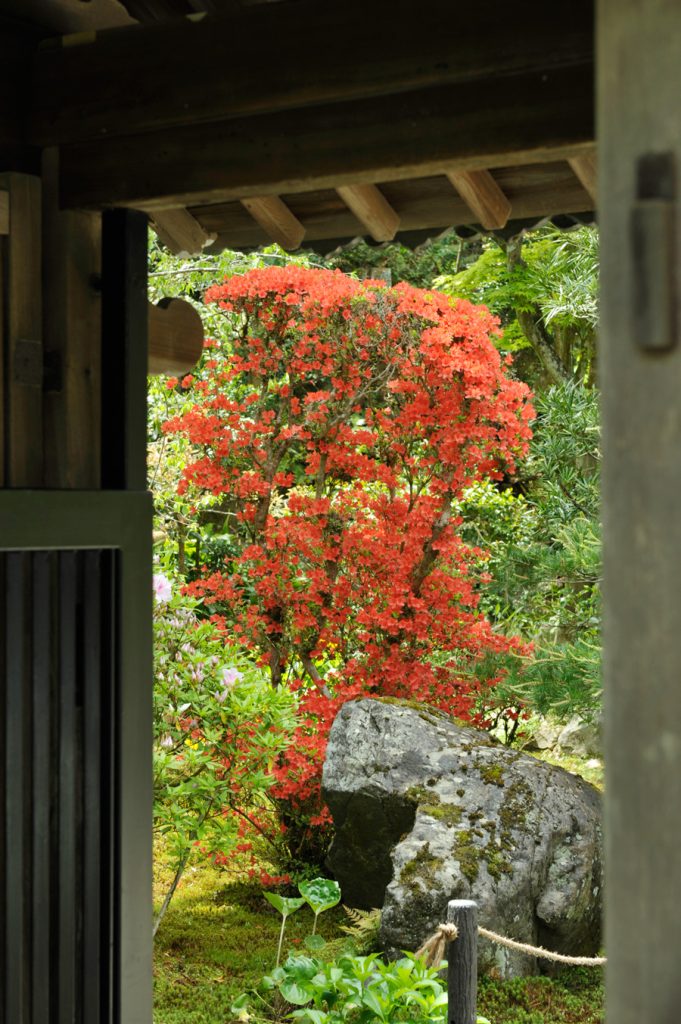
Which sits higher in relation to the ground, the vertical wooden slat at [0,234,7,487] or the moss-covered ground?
the vertical wooden slat at [0,234,7,487]

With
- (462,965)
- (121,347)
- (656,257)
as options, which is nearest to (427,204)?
(121,347)

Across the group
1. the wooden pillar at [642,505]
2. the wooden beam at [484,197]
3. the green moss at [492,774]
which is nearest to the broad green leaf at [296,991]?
the green moss at [492,774]

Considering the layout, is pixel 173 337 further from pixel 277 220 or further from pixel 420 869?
pixel 420 869

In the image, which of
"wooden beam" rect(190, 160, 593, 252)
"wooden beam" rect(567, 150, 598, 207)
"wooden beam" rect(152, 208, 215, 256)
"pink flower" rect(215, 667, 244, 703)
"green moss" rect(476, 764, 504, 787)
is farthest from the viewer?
"green moss" rect(476, 764, 504, 787)

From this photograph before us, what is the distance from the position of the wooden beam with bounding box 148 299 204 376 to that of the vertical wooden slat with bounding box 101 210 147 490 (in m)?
0.12

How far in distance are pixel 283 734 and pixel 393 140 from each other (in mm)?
3400

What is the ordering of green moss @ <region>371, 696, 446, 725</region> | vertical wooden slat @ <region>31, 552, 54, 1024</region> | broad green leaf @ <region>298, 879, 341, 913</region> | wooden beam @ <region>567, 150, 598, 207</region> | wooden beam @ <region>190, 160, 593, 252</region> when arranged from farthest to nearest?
green moss @ <region>371, 696, 446, 725</region> < broad green leaf @ <region>298, 879, 341, 913</region> < wooden beam @ <region>190, 160, 593, 252</region> < vertical wooden slat @ <region>31, 552, 54, 1024</region> < wooden beam @ <region>567, 150, 598, 207</region>

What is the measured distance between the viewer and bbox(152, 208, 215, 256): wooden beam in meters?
2.45

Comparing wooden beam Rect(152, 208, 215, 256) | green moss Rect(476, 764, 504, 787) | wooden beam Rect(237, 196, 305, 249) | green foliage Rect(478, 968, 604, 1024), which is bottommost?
green foliage Rect(478, 968, 604, 1024)

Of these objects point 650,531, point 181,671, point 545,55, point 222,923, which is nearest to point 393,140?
point 545,55

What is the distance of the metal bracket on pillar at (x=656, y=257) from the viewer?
850 mm

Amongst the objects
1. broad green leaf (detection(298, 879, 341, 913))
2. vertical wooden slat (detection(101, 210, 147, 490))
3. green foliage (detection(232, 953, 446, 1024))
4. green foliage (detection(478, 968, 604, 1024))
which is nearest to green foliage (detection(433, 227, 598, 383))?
green foliage (detection(478, 968, 604, 1024))

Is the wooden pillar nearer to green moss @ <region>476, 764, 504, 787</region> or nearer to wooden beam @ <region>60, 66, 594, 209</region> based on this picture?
wooden beam @ <region>60, 66, 594, 209</region>

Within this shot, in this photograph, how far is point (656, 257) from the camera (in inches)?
33.6
